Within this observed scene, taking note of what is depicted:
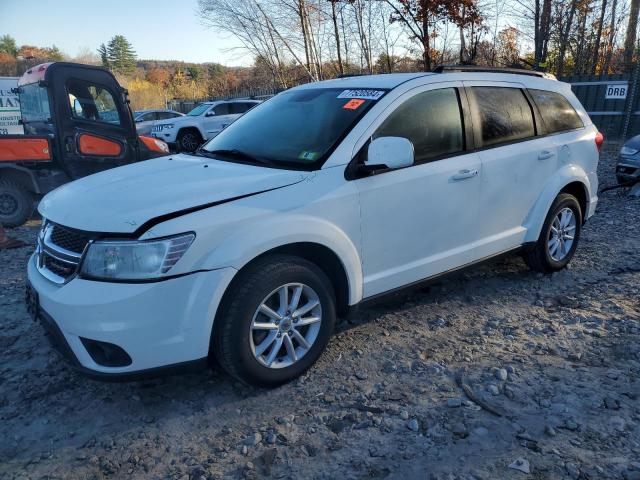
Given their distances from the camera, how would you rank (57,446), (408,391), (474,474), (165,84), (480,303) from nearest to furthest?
(474,474)
(57,446)
(408,391)
(480,303)
(165,84)

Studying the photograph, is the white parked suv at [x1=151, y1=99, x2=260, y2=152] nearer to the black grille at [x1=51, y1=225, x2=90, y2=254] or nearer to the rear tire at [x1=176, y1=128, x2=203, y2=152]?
the rear tire at [x1=176, y1=128, x2=203, y2=152]

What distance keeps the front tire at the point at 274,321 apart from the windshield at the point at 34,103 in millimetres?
6261

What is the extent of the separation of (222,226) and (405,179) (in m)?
1.30

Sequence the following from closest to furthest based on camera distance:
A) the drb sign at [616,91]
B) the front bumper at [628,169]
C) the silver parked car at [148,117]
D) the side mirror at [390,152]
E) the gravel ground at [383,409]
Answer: the gravel ground at [383,409] < the side mirror at [390,152] < the front bumper at [628,169] < the drb sign at [616,91] < the silver parked car at [148,117]

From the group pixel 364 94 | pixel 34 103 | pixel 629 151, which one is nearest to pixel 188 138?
pixel 34 103

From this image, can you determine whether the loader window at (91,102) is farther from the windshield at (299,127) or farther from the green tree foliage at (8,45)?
the green tree foliage at (8,45)

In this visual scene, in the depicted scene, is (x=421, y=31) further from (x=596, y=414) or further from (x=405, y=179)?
(x=596, y=414)

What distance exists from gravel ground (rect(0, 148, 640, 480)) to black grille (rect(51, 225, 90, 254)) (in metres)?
0.91

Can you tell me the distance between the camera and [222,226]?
101 inches

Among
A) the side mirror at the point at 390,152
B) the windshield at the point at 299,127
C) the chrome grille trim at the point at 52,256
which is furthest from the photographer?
the windshield at the point at 299,127

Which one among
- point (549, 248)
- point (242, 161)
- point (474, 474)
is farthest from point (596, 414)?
point (242, 161)

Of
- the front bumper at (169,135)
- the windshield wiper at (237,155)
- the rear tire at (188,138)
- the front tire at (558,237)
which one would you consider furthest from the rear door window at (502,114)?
the front bumper at (169,135)

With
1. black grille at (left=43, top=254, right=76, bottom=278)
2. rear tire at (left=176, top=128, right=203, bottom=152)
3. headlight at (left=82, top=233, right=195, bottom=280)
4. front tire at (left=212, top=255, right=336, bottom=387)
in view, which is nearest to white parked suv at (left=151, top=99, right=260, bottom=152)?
rear tire at (left=176, top=128, right=203, bottom=152)

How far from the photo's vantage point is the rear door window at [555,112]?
171 inches
